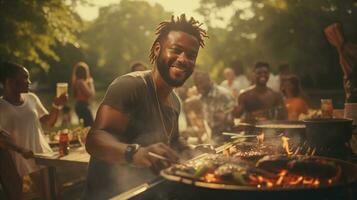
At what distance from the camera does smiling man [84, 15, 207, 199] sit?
10.1ft

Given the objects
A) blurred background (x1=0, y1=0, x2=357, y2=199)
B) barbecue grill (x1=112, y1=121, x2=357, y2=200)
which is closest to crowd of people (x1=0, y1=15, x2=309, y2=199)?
barbecue grill (x1=112, y1=121, x2=357, y2=200)

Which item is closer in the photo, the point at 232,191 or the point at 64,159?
the point at 232,191

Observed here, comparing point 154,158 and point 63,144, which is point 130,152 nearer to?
point 154,158

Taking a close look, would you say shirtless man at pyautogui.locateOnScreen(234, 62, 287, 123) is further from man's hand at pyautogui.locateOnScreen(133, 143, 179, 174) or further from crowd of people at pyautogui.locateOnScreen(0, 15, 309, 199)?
man's hand at pyautogui.locateOnScreen(133, 143, 179, 174)

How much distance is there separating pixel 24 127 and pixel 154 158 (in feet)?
11.7

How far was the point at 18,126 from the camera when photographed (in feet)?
18.0

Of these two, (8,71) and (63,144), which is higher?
(8,71)

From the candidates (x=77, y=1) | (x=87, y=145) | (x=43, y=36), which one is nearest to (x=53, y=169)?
(x=87, y=145)

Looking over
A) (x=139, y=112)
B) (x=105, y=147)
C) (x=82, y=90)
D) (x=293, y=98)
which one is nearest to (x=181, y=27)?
(x=139, y=112)

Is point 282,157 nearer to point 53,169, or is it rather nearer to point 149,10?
point 53,169

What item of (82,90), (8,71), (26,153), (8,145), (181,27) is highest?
(181,27)

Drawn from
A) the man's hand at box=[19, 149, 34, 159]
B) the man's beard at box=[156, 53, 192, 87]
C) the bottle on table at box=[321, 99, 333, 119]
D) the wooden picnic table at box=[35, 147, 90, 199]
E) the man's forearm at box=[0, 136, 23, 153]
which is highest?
the man's beard at box=[156, 53, 192, 87]

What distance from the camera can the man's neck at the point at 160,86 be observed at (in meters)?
3.52

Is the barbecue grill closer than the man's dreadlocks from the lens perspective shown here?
Yes
